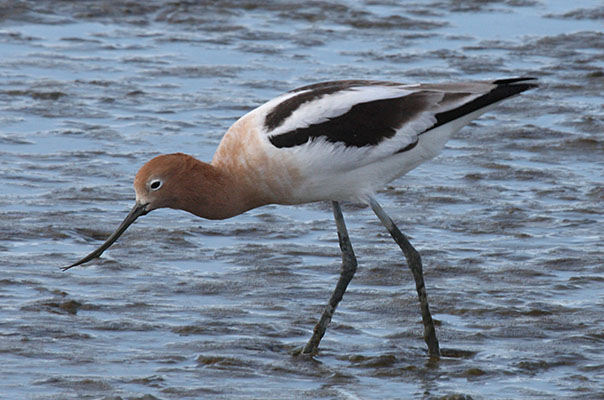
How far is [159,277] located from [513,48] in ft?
21.1

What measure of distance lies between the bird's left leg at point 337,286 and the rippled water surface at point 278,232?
96 millimetres

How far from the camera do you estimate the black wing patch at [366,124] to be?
20.4 feet

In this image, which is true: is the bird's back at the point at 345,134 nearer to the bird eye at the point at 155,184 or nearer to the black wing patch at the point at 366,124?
the black wing patch at the point at 366,124

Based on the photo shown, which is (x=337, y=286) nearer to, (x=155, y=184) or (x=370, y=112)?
(x=370, y=112)

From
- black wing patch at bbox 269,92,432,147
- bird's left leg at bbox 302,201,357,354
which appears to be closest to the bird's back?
black wing patch at bbox 269,92,432,147

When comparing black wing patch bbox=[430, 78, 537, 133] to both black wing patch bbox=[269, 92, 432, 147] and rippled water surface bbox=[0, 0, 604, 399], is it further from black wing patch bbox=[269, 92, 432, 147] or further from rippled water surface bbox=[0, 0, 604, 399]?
rippled water surface bbox=[0, 0, 604, 399]

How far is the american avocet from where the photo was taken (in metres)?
6.21

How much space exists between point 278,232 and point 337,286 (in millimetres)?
1615

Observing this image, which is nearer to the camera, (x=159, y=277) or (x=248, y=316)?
(x=248, y=316)

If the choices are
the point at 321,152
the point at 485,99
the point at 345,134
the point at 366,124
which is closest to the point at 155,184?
the point at 321,152

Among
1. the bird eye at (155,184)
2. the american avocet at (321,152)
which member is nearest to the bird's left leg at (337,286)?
the american avocet at (321,152)

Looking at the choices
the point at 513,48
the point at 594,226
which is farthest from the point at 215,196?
the point at 513,48

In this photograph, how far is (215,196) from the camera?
20.6 ft

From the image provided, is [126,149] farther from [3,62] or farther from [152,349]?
[152,349]
